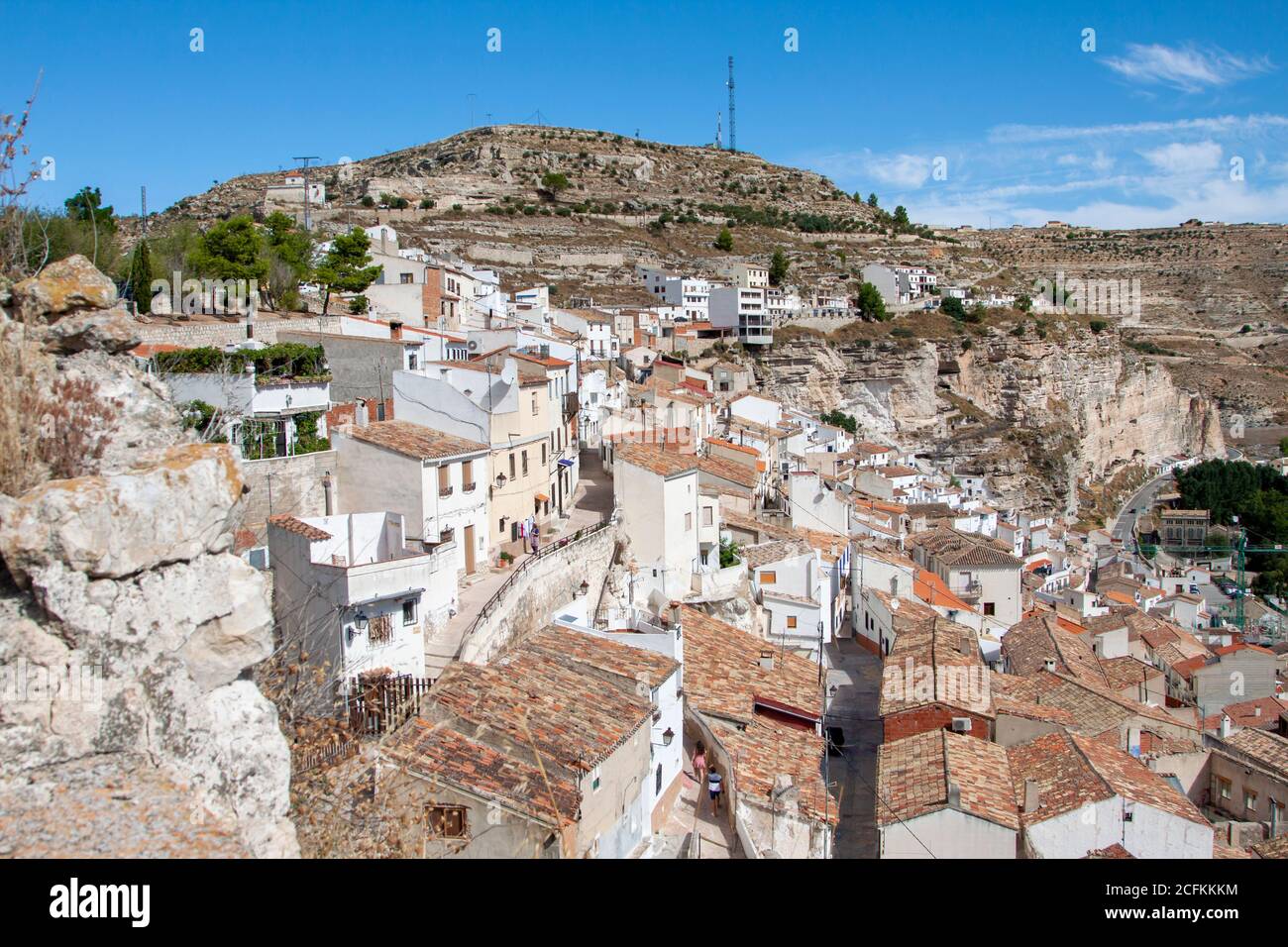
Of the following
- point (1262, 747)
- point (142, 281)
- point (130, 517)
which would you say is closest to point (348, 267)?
point (142, 281)

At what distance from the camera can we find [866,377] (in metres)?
69.6

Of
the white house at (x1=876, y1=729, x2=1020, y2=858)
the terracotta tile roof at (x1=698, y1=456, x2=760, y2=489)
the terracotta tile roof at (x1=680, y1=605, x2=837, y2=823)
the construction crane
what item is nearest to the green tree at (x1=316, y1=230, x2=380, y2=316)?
the terracotta tile roof at (x1=698, y1=456, x2=760, y2=489)

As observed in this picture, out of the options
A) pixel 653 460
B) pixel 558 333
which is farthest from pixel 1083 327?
pixel 653 460

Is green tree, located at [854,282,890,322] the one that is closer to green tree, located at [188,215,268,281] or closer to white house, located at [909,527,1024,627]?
white house, located at [909,527,1024,627]

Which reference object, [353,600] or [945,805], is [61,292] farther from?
[945,805]

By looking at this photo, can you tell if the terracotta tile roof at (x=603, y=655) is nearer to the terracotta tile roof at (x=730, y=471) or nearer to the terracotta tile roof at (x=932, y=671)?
the terracotta tile roof at (x=932, y=671)

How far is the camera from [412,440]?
1794 cm

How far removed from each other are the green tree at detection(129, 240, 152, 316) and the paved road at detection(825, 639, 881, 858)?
18164 millimetres

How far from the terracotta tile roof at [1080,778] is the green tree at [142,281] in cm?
2086

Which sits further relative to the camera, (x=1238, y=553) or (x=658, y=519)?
(x=1238, y=553)

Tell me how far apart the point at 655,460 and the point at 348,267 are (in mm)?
16126

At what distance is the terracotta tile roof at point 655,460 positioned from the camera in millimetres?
21266
